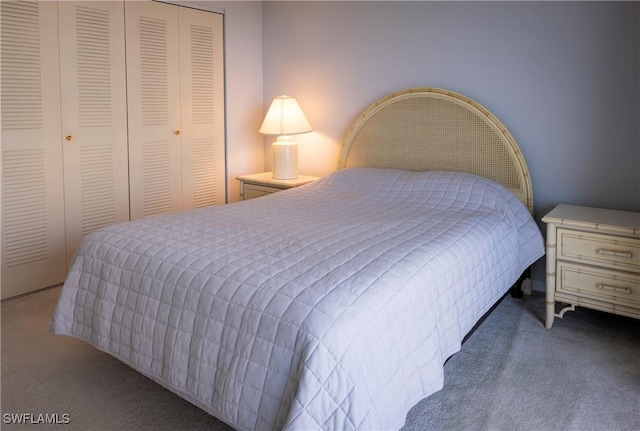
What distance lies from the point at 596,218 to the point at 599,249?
0.55ft

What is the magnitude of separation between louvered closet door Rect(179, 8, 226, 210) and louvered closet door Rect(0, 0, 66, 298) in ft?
2.91

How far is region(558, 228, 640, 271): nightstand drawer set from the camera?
2.38m

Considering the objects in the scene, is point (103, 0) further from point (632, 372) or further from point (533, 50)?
point (632, 372)

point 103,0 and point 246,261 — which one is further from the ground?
point 103,0

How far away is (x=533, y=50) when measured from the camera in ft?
9.72

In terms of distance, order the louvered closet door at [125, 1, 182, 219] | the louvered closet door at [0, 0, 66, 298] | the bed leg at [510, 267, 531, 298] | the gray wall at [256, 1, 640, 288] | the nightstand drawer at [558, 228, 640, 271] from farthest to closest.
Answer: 1. the louvered closet door at [125, 1, 182, 219]
2. the bed leg at [510, 267, 531, 298]
3. the louvered closet door at [0, 0, 66, 298]
4. the gray wall at [256, 1, 640, 288]
5. the nightstand drawer at [558, 228, 640, 271]

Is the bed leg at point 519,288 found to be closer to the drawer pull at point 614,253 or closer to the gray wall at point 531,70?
the gray wall at point 531,70

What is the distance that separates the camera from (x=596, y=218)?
8.34 ft

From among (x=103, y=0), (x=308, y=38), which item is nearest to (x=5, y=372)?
(x=103, y=0)

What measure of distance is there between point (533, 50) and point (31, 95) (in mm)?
2783

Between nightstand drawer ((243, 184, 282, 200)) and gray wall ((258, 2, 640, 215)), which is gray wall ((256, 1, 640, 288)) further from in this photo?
nightstand drawer ((243, 184, 282, 200))

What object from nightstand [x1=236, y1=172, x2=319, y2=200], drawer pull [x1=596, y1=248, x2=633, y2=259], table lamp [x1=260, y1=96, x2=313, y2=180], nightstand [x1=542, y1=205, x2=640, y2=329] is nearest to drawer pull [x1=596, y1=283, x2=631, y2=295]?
nightstand [x1=542, y1=205, x2=640, y2=329]

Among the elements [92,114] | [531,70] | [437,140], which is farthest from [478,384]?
[92,114]

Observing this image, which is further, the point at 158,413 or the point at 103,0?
the point at 103,0
